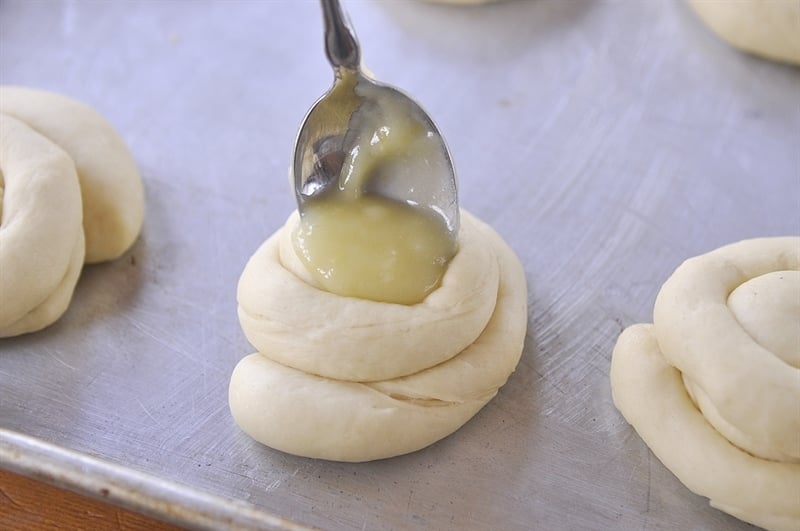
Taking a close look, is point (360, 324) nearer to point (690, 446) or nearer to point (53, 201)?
point (690, 446)

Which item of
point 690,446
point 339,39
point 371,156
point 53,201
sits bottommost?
point 690,446

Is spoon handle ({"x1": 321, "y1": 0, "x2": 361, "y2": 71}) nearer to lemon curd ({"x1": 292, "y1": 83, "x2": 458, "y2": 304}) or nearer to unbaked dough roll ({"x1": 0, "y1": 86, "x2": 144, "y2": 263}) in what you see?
lemon curd ({"x1": 292, "y1": 83, "x2": 458, "y2": 304})

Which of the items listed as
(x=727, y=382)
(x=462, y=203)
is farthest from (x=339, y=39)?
(x=727, y=382)

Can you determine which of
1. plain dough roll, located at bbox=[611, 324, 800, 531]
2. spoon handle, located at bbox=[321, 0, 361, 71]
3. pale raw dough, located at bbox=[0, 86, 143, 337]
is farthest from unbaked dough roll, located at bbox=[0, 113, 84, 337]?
plain dough roll, located at bbox=[611, 324, 800, 531]

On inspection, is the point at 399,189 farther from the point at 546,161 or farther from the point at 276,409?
the point at 546,161

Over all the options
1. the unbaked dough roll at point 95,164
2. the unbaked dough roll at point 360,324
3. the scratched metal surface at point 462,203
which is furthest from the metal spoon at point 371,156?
the unbaked dough roll at point 95,164
